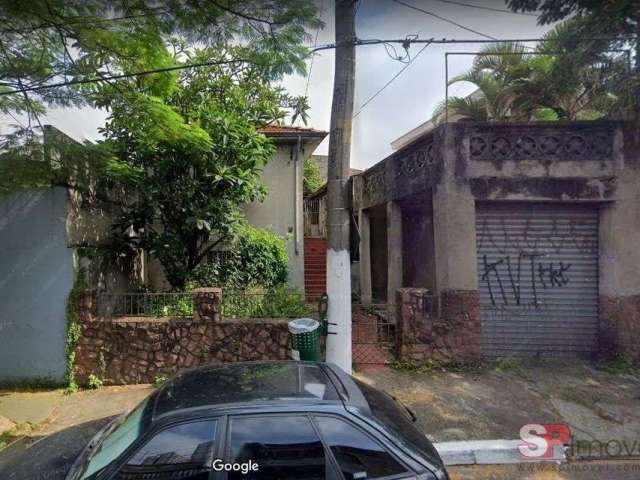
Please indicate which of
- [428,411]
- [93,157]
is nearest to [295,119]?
[93,157]

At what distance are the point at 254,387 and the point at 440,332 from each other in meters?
4.20

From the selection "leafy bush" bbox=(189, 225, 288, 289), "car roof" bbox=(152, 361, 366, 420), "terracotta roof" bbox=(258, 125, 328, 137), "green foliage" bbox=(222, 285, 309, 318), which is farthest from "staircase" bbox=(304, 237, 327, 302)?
"car roof" bbox=(152, 361, 366, 420)

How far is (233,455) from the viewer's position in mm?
2189

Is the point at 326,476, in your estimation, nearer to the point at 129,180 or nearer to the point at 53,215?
the point at 53,215

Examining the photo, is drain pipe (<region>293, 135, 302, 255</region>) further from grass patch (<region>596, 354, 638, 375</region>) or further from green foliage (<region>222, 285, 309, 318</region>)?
grass patch (<region>596, 354, 638, 375</region>)

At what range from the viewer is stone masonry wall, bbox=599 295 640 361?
6117 millimetres

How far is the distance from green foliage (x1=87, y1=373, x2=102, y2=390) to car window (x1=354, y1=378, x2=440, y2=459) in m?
4.68

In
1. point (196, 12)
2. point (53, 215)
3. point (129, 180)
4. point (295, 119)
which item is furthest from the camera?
point (295, 119)

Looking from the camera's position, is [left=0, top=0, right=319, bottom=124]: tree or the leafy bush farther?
the leafy bush

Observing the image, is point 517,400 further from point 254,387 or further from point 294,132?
point 294,132

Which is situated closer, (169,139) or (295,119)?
(169,139)

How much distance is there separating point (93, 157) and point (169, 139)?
1300 millimetres

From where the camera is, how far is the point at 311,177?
20609 mm

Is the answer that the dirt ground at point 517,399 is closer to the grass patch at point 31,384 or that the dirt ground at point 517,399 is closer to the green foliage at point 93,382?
the green foliage at point 93,382
